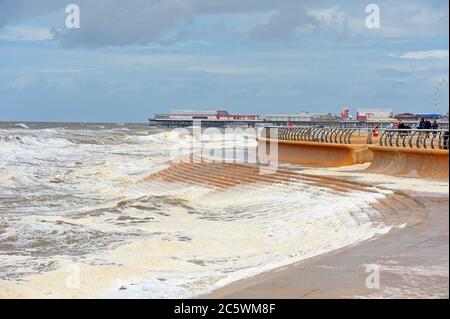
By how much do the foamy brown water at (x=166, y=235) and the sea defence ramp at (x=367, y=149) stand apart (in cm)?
264

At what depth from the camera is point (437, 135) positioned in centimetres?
1806

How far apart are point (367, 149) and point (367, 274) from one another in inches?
606

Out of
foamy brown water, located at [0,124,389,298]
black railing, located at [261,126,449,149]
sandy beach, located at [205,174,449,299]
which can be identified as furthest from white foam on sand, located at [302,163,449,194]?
sandy beach, located at [205,174,449,299]

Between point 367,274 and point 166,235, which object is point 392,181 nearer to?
point 166,235

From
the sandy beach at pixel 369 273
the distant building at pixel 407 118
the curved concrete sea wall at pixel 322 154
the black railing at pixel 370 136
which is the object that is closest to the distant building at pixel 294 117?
the distant building at pixel 407 118

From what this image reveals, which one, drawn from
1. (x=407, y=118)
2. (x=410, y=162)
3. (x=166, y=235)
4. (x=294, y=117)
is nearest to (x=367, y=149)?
(x=410, y=162)

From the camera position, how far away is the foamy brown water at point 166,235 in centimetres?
873

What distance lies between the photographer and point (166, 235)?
12.6 meters

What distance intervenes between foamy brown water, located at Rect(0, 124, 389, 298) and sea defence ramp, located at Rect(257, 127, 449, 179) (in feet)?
8.67
